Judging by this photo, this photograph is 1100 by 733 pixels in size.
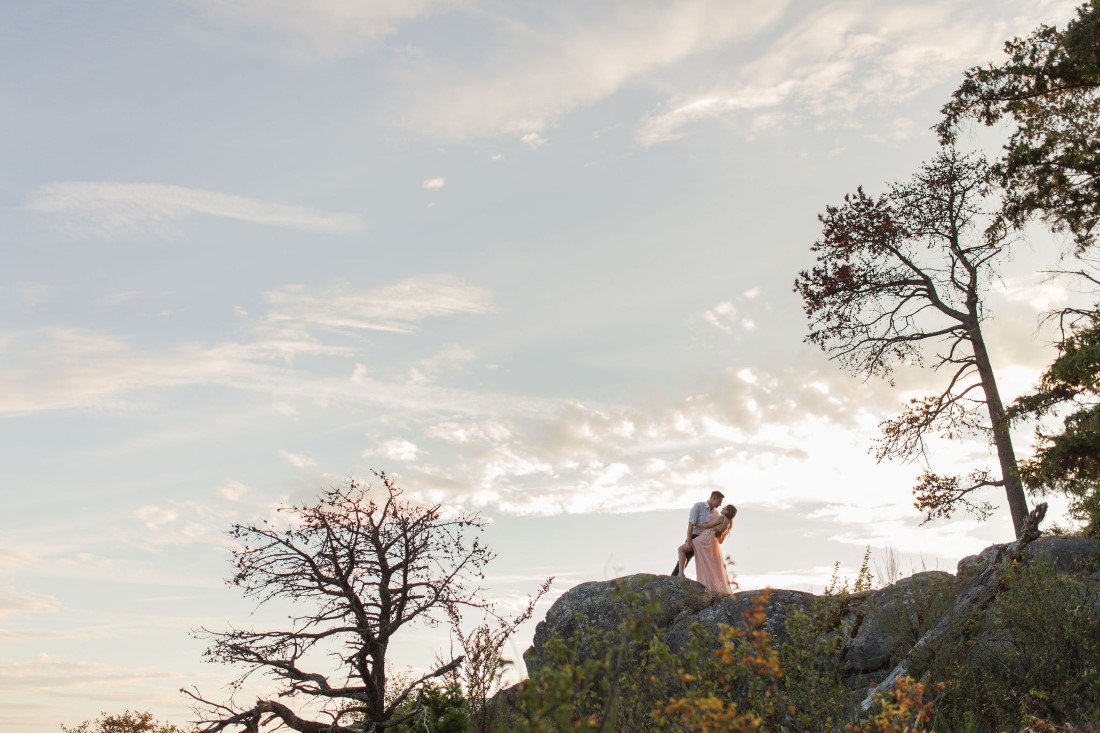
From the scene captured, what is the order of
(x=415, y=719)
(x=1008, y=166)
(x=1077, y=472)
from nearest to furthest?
(x=415, y=719)
(x=1077, y=472)
(x=1008, y=166)

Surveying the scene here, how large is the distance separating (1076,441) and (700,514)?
672 cm

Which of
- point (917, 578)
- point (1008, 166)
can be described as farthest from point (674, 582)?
point (1008, 166)

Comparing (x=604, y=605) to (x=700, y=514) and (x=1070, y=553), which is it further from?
(x=1070, y=553)

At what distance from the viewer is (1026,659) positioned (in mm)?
10297

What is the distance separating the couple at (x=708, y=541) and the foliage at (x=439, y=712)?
6.36 metres

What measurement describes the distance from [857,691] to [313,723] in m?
8.21

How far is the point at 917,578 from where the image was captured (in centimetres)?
1380

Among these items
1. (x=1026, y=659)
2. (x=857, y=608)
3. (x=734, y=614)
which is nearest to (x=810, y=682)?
(x=1026, y=659)

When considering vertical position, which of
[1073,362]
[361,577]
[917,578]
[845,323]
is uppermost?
[845,323]

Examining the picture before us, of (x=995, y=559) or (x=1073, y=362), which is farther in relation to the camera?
(x=1073, y=362)

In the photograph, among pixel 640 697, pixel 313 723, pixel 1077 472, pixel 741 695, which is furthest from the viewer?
pixel 1077 472

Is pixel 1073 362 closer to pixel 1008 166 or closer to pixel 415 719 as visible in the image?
pixel 1008 166

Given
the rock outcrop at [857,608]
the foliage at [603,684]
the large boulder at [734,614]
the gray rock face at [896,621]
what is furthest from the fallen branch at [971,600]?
the foliage at [603,684]

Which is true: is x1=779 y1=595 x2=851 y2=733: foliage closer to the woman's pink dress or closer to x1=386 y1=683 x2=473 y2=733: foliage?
x1=386 y1=683 x2=473 y2=733: foliage
